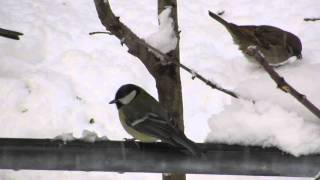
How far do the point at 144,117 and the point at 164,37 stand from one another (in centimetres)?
32

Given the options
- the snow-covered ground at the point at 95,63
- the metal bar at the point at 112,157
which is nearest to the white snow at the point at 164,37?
the metal bar at the point at 112,157

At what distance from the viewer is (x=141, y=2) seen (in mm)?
5859

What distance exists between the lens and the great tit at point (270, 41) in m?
4.27

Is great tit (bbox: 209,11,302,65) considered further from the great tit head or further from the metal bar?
the metal bar

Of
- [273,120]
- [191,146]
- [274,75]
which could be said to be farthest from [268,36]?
[274,75]

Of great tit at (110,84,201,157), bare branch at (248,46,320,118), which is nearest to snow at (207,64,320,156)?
great tit at (110,84,201,157)

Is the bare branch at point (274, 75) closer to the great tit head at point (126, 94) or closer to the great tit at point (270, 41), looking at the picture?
the great tit head at point (126, 94)

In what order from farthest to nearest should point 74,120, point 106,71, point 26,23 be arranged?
point 26,23
point 106,71
point 74,120

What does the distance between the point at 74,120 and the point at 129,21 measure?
162cm

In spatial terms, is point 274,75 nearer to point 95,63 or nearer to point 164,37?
point 164,37

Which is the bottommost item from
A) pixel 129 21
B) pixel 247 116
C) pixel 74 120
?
pixel 74 120

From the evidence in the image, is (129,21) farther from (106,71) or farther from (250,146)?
(250,146)

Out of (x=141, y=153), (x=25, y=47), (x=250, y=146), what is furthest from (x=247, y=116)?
(x=25, y=47)

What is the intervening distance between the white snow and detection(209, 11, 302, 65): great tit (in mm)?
1999
